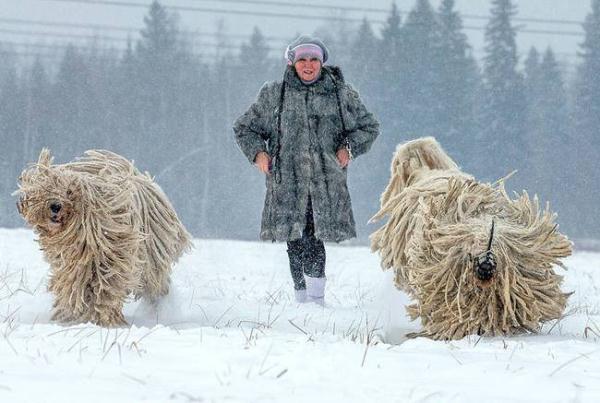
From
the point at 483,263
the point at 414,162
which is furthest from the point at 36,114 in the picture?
the point at 483,263

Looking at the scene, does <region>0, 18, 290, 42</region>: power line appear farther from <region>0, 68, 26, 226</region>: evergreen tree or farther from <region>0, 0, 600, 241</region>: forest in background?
<region>0, 68, 26, 226</region>: evergreen tree

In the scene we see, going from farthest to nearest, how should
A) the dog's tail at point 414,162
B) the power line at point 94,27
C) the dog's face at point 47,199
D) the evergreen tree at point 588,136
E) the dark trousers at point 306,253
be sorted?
the power line at point 94,27, the evergreen tree at point 588,136, the dark trousers at point 306,253, the dog's tail at point 414,162, the dog's face at point 47,199

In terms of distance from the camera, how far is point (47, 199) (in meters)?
4.21

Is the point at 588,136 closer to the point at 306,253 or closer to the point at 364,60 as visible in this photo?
the point at 364,60

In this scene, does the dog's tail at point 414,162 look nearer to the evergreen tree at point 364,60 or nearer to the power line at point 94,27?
the evergreen tree at point 364,60

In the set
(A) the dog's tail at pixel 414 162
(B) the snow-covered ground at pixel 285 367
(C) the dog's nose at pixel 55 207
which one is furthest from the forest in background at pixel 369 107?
(B) the snow-covered ground at pixel 285 367

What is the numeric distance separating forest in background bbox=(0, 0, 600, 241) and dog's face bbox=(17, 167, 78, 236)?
30.9 metres

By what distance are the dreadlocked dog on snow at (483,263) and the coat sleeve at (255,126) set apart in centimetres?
189

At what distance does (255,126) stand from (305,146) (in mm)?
394

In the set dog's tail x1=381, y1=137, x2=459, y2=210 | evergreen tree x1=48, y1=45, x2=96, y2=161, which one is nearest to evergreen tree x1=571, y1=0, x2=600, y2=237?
evergreen tree x1=48, y1=45, x2=96, y2=161

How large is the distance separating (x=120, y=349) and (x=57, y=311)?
5.65 ft

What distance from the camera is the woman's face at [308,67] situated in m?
5.87

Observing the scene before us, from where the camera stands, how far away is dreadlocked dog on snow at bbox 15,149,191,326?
4246 millimetres

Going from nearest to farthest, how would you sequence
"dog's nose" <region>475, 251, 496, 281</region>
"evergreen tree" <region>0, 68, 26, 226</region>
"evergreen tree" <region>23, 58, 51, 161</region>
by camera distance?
"dog's nose" <region>475, 251, 496, 281</region>
"evergreen tree" <region>0, 68, 26, 226</region>
"evergreen tree" <region>23, 58, 51, 161</region>
